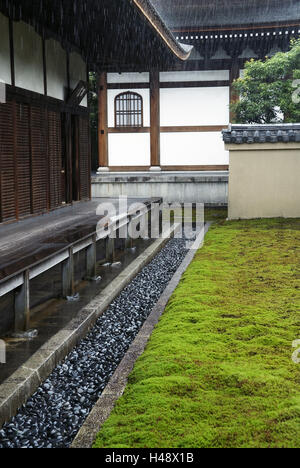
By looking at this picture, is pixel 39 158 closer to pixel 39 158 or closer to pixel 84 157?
pixel 39 158

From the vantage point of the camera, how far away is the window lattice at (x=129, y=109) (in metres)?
21.2

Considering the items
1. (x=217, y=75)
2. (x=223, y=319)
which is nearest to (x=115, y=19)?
(x=223, y=319)

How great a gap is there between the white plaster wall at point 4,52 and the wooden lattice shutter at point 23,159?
0.78 metres

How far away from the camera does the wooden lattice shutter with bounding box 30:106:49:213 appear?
10.7 m

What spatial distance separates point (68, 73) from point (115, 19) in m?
3.19

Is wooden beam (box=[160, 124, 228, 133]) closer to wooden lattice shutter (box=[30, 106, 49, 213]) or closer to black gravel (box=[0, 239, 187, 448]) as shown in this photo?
wooden lattice shutter (box=[30, 106, 49, 213])

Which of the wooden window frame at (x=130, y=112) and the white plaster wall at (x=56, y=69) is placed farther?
the wooden window frame at (x=130, y=112)

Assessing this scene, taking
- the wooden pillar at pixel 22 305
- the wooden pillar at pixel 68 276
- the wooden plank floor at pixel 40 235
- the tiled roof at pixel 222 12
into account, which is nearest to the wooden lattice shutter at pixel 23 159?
the wooden plank floor at pixel 40 235

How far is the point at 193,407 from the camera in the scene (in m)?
3.98

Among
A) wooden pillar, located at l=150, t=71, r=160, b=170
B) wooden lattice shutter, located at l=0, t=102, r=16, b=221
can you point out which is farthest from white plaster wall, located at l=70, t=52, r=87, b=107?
wooden pillar, located at l=150, t=71, r=160, b=170

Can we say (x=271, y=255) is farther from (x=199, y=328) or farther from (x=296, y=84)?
(x=296, y=84)

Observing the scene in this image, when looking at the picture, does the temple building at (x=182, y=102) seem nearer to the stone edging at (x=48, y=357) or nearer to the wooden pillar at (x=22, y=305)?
the stone edging at (x=48, y=357)

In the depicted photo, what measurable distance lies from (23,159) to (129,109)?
38.0 feet

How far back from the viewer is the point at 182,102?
21.0 meters
